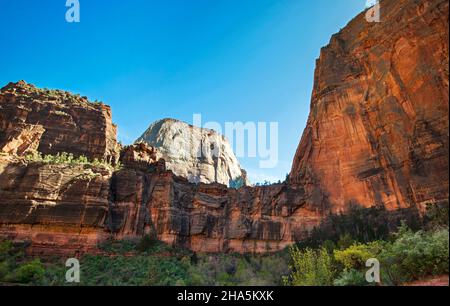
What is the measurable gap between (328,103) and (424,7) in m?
15.3

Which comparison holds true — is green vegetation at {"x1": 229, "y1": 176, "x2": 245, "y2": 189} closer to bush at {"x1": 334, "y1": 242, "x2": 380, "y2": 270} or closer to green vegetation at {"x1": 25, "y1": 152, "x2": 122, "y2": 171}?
green vegetation at {"x1": 25, "y1": 152, "x2": 122, "y2": 171}

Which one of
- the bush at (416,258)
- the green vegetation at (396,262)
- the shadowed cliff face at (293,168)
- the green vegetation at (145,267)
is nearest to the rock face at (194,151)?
the shadowed cliff face at (293,168)

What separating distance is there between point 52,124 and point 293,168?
1456 inches

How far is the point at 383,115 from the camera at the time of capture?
110 ft

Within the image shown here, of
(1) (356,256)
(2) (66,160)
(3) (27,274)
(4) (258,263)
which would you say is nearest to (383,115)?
(1) (356,256)

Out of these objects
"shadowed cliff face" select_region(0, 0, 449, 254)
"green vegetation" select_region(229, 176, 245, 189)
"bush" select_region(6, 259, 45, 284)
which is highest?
"green vegetation" select_region(229, 176, 245, 189)

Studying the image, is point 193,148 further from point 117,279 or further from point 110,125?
point 117,279

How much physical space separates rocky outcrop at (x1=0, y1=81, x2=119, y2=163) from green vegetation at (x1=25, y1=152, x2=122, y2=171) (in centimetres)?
99

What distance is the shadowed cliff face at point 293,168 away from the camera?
2884cm

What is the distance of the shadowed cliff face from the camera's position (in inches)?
1136

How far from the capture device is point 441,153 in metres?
27.0

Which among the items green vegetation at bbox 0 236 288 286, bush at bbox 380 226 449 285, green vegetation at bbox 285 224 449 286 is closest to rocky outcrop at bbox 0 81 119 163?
green vegetation at bbox 0 236 288 286

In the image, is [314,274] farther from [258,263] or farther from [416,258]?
[258,263]

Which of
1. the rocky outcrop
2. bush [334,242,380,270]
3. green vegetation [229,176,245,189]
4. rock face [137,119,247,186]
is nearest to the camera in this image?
bush [334,242,380,270]
